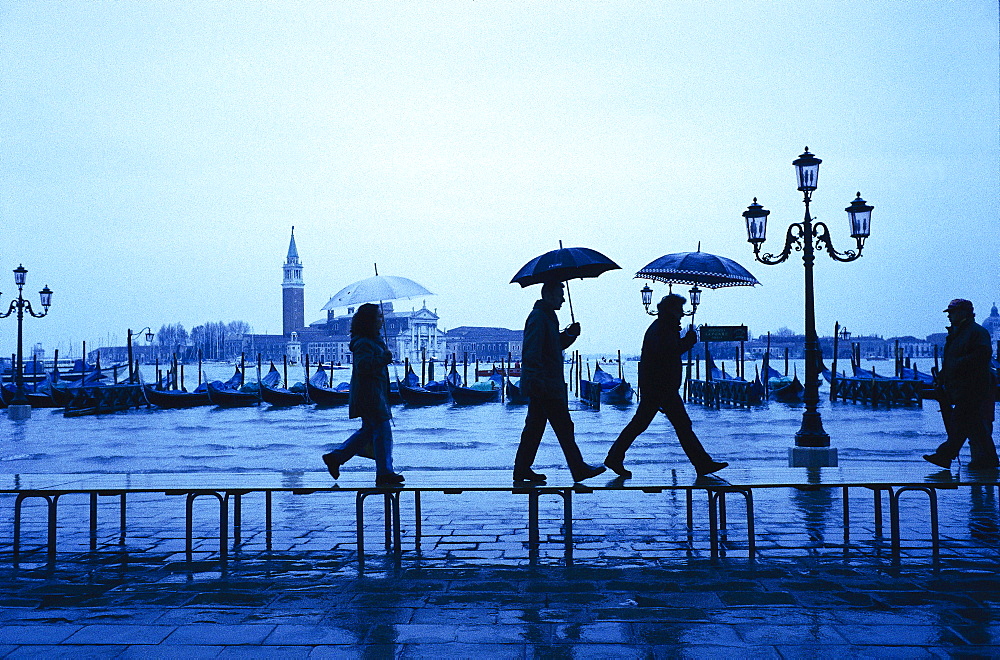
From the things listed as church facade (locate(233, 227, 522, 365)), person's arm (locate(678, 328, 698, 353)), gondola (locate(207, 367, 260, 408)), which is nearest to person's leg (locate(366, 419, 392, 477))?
person's arm (locate(678, 328, 698, 353))

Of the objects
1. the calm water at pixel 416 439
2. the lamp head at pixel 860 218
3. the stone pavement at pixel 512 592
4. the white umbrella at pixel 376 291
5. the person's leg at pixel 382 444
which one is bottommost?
the calm water at pixel 416 439

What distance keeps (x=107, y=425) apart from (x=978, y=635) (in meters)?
17.7

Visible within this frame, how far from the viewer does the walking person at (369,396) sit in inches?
206

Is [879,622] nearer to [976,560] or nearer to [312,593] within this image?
[976,560]

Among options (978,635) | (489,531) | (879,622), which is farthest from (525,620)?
(489,531)

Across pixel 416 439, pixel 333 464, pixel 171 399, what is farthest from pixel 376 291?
pixel 171 399

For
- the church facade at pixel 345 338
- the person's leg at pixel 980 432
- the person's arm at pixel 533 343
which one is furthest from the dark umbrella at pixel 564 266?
the church facade at pixel 345 338

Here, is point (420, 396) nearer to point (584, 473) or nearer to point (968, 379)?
point (968, 379)

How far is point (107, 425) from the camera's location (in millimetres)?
18359

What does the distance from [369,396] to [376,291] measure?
2.73m

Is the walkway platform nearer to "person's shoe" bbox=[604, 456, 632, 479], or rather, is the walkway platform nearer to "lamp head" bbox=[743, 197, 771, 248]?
"person's shoe" bbox=[604, 456, 632, 479]

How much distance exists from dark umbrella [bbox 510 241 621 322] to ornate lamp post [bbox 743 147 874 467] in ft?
13.3

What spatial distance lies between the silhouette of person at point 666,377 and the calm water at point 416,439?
11.5 feet

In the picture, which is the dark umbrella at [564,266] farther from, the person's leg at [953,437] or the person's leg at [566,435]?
the person's leg at [953,437]
